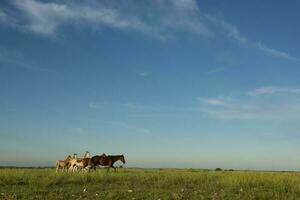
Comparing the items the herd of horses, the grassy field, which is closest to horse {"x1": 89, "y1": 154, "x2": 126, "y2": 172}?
the herd of horses

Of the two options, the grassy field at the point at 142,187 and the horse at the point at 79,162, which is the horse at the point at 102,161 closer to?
the horse at the point at 79,162

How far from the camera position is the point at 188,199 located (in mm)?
23500

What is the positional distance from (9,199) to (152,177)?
1027 cm

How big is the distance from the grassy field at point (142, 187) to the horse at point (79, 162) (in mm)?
12952

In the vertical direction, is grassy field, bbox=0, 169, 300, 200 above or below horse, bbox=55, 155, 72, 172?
below

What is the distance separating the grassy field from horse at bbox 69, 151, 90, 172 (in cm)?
1295

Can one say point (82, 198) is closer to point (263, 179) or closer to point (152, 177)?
point (152, 177)

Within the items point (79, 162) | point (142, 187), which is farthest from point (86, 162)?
point (142, 187)

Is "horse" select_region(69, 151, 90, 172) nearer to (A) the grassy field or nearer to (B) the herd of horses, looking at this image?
(B) the herd of horses

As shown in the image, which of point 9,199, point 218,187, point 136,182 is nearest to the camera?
point 9,199

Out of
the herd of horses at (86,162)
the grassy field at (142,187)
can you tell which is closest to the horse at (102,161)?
the herd of horses at (86,162)

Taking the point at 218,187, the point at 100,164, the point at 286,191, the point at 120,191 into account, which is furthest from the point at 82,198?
the point at 100,164

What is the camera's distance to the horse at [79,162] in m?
44.9

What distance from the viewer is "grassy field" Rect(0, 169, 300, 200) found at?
24.3 meters
